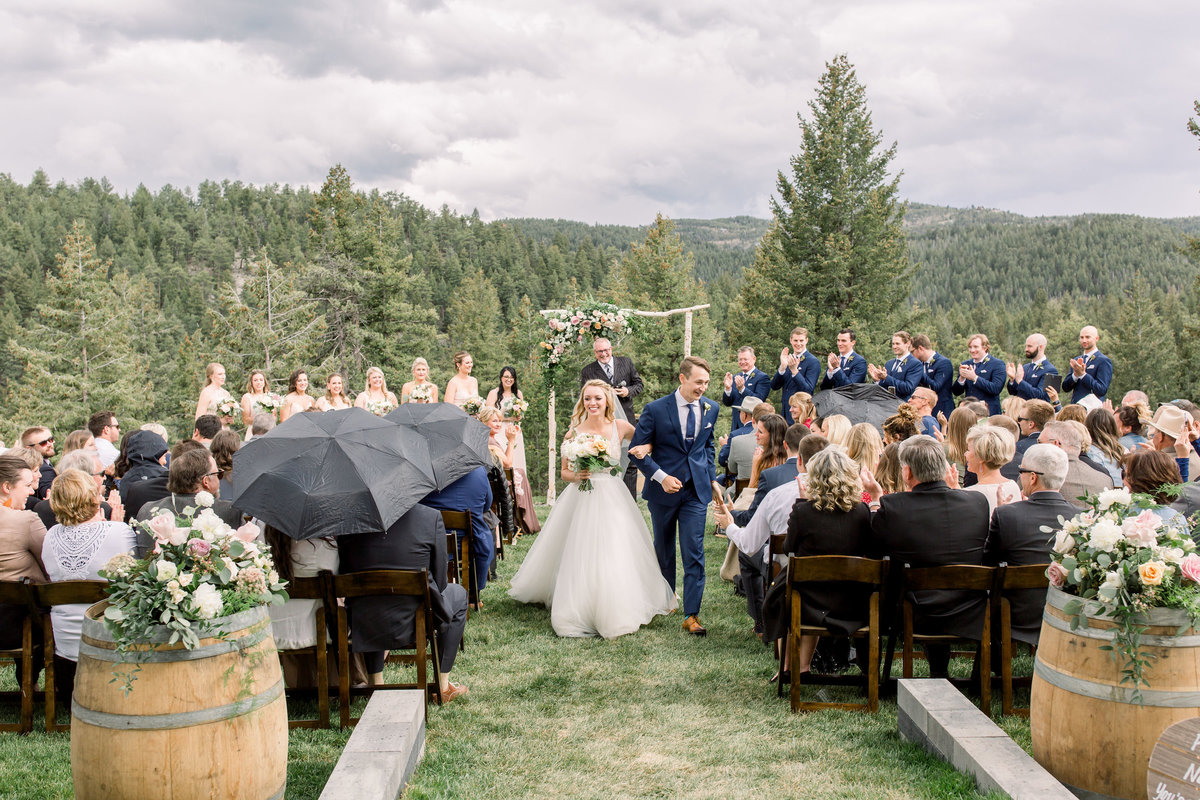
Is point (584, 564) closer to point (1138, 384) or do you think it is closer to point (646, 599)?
point (646, 599)

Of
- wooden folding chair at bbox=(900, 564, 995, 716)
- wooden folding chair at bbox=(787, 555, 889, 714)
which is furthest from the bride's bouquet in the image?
wooden folding chair at bbox=(900, 564, 995, 716)

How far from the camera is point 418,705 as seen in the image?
4258mm

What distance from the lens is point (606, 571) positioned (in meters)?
6.62

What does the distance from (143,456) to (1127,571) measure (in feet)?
22.2

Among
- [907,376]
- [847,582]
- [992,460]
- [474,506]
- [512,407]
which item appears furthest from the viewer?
[512,407]

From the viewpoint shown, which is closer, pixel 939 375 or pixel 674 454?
pixel 674 454

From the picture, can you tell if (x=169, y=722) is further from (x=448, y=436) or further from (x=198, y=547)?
(x=448, y=436)

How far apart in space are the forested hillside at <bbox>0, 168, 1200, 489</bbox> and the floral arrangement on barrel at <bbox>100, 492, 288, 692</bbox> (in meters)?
13.7

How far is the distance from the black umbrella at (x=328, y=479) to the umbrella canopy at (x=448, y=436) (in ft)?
4.25

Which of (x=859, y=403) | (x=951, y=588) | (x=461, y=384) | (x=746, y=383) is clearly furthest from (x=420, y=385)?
(x=951, y=588)

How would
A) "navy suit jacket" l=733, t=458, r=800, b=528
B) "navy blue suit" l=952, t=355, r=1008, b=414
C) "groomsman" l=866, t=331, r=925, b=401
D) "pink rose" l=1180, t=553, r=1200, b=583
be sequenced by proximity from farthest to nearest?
"groomsman" l=866, t=331, r=925, b=401 → "navy blue suit" l=952, t=355, r=1008, b=414 → "navy suit jacket" l=733, t=458, r=800, b=528 → "pink rose" l=1180, t=553, r=1200, b=583

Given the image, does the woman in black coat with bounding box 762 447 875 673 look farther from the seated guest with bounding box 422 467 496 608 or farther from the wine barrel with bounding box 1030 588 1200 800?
the seated guest with bounding box 422 467 496 608

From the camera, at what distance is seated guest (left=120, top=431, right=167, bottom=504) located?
6520mm

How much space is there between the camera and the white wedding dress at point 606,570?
21.6ft
